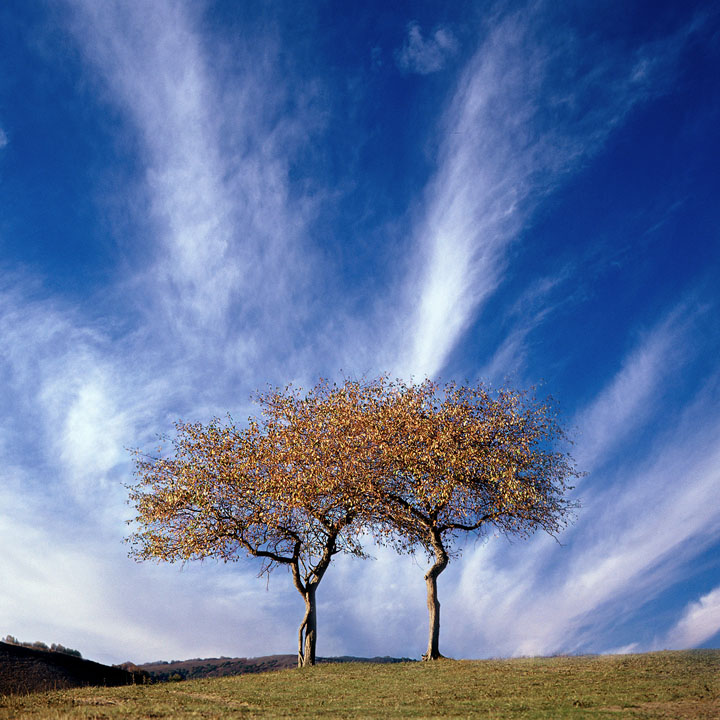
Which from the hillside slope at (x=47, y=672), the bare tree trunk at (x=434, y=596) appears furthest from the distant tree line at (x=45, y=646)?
the bare tree trunk at (x=434, y=596)

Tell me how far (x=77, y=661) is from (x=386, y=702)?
20.0m

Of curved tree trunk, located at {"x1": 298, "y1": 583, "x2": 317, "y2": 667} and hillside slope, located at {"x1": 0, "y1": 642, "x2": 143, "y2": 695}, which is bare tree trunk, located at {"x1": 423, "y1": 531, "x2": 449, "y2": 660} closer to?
curved tree trunk, located at {"x1": 298, "y1": 583, "x2": 317, "y2": 667}

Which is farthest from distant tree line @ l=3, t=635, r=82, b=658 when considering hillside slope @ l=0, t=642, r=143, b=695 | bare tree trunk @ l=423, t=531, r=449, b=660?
bare tree trunk @ l=423, t=531, r=449, b=660

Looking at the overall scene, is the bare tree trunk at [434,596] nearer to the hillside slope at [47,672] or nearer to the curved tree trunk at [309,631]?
the curved tree trunk at [309,631]

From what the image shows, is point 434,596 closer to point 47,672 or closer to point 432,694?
point 432,694

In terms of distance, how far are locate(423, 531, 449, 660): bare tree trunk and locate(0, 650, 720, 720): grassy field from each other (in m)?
3.87

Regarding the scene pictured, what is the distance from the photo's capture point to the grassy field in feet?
66.6

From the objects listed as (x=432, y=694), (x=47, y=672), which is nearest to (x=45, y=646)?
(x=47, y=672)

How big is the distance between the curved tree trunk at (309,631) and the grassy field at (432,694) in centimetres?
547

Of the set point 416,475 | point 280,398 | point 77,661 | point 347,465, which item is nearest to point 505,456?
point 416,475

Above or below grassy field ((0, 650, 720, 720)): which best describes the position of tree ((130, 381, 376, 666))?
above

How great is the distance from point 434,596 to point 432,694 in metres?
14.7

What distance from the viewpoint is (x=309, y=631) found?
39156 millimetres

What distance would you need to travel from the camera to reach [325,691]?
2578 centimetres
